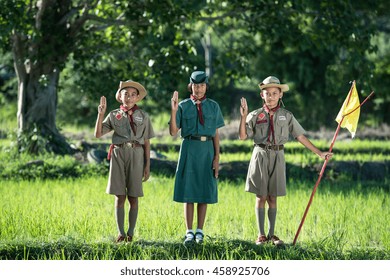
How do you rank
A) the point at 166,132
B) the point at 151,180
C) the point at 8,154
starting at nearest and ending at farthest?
the point at 151,180 → the point at 8,154 → the point at 166,132

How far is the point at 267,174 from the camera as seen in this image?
6.78m

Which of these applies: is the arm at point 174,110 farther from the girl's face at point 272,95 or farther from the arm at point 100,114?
the girl's face at point 272,95

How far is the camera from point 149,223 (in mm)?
7848

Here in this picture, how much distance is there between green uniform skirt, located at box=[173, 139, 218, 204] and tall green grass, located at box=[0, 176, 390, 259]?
0.43 metres

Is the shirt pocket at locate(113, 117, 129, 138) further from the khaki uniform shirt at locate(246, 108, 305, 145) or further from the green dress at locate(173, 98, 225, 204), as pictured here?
the khaki uniform shirt at locate(246, 108, 305, 145)

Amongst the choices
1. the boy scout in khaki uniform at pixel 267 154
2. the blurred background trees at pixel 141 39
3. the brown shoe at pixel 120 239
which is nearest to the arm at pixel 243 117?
the boy scout in khaki uniform at pixel 267 154

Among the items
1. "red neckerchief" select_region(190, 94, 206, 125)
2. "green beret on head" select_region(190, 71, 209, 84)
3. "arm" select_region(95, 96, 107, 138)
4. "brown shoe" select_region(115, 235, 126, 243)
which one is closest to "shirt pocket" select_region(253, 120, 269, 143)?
"red neckerchief" select_region(190, 94, 206, 125)

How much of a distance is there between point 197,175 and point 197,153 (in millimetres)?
199

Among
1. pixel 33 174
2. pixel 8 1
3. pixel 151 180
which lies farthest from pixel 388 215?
pixel 8 1

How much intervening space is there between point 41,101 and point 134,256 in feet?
29.5

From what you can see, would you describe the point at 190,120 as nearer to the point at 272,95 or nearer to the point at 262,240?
the point at 272,95

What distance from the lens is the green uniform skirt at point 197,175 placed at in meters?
6.78

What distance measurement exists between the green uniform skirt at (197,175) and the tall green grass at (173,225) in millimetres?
431
